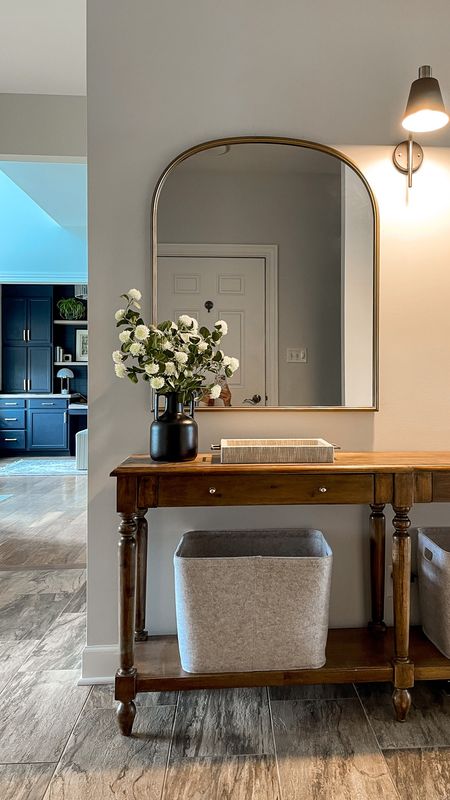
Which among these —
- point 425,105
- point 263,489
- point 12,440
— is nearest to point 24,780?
point 263,489

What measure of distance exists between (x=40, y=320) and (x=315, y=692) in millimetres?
7467

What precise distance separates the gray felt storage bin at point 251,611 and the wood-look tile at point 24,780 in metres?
0.46

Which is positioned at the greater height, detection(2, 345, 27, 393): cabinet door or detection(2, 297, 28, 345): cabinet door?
detection(2, 297, 28, 345): cabinet door

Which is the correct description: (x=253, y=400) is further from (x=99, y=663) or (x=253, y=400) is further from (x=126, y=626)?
(x=99, y=663)

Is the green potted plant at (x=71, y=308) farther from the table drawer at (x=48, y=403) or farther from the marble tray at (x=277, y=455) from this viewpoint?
the marble tray at (x=277, y=455)

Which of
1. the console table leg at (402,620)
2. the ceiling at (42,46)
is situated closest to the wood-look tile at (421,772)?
the console table leg at (402,620)

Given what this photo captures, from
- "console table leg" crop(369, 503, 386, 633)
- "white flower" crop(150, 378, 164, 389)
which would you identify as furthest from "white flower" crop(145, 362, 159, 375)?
"console table leg" crop(369, 503, 386, 633)

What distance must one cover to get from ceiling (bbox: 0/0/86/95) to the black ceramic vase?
2.06 metres

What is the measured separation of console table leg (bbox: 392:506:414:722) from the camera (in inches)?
61.2

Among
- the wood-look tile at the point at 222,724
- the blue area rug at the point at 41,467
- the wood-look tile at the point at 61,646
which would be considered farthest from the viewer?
the blue area rug at the point at 41,467

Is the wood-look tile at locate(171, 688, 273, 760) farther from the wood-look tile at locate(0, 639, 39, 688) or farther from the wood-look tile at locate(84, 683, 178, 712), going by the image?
the wood-look tile at locate(0, 639, 39, 688)

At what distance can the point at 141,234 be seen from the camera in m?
1.87

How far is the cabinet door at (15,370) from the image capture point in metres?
8.02

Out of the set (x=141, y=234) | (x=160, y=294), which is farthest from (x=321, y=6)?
(x=160, y=294)
